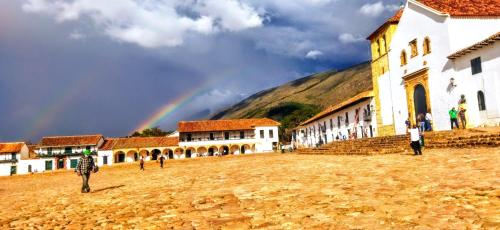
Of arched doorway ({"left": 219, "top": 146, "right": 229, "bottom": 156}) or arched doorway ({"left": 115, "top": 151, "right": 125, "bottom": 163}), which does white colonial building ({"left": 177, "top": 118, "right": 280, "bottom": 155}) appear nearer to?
arched doorway ({"left": 219, "top": 146, "right": 229, "bottom": 156})

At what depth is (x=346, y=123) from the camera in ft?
138

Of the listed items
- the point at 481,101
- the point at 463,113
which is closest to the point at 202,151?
the point at 463,113

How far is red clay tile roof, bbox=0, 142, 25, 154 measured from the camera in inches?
2753

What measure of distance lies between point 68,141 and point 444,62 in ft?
214

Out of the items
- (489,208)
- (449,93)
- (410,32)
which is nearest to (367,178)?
(489,208)

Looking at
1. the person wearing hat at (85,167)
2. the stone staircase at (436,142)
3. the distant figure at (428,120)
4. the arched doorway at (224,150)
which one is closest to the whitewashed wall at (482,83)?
the distant figure at (428,120)

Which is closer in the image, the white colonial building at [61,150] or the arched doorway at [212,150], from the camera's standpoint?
the white colonial building at [61,150]

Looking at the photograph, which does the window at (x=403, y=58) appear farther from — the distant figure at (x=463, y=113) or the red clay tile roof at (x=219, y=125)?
the red clay tile roof at (x=219, y=125)

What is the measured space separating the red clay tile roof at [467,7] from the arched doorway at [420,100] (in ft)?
17.8

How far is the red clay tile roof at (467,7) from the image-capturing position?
24.2 m

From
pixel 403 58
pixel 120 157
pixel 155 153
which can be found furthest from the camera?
pixel 120 157

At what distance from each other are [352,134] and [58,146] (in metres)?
54.0

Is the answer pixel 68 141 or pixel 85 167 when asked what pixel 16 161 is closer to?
pixel 68 141

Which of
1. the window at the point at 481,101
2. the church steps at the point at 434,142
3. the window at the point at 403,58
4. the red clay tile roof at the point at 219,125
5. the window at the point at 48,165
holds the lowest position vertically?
the window at the point at 48,165
